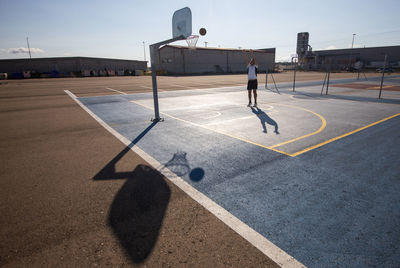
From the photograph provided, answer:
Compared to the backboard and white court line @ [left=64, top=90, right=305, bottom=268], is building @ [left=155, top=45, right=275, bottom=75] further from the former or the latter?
white court line @ [left=64, top=90, right=305, bottom=268]

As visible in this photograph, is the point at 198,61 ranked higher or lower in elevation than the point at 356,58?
lower

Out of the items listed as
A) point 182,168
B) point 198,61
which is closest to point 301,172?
point 182,168

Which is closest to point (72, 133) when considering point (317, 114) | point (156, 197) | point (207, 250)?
point (156, 197)

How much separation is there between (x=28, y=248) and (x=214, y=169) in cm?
308

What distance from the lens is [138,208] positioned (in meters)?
3.36

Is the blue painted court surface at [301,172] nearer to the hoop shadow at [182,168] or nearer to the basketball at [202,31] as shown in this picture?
the hoop shadow at [182,168]

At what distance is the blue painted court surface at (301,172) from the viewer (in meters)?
2.72

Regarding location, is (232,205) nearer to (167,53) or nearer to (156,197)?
(156,197)

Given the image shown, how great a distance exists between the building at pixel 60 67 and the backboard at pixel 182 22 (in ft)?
140

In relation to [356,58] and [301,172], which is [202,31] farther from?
[356,58]

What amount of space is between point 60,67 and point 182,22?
4899 centimetres

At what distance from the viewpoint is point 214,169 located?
4555 mm

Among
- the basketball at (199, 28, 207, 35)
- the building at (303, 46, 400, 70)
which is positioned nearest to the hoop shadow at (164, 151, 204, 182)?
the basketball at (199, 28, 207, 35)

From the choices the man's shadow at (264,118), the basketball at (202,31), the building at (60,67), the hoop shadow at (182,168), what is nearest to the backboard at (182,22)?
the basketball at (202,31)
